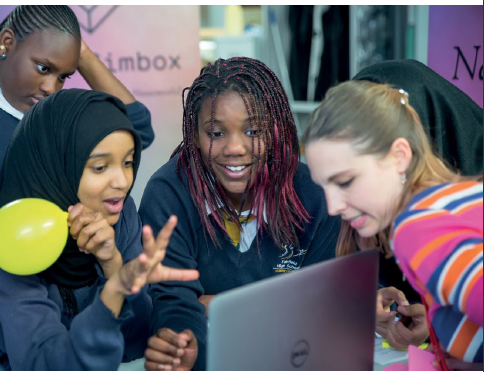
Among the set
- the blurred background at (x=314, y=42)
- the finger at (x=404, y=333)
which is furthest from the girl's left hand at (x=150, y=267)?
the blurred background at (x=314, y=42)

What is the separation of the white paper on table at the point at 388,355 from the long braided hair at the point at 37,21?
49.8 inches

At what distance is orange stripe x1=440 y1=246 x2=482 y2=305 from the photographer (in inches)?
36.1

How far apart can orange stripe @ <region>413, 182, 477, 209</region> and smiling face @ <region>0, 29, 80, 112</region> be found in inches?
46.7

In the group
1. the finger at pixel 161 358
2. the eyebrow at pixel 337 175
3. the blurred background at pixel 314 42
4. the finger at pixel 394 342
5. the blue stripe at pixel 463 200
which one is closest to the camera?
the blue stripe at pixel 463 200

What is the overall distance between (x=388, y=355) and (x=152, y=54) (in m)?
1.85

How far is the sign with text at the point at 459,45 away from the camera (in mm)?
2168

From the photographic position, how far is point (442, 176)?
3.72 ft

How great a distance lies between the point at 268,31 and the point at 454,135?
13.7ft

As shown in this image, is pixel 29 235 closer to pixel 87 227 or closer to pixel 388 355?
pixel 87 227

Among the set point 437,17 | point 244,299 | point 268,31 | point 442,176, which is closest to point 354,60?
point 268,31

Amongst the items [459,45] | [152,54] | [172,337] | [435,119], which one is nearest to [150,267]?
[172,337]

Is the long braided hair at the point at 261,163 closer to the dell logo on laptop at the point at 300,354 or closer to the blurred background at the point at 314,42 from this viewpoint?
the dell logo on laptop at the point at 300,354

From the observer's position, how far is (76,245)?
1390 millimetres

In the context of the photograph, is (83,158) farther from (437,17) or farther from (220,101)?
(437,17)
